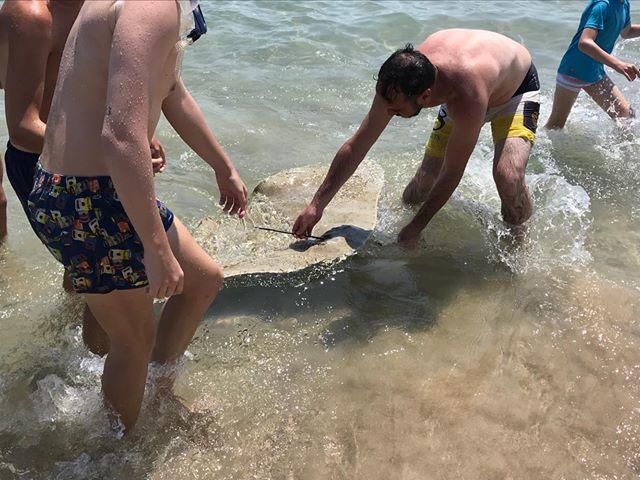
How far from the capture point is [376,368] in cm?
298

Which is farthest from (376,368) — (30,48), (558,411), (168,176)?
(168,176)

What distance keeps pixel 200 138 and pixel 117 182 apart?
88cm

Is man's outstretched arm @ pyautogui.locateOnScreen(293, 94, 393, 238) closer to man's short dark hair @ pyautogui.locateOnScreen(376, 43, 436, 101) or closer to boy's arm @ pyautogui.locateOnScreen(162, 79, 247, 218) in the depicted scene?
man's short dark hair @ pyautogui.locateOnScreen(376, 43, 436, 101)

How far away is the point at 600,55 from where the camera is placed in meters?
4.92

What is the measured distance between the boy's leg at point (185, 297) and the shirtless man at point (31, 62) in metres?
0.52

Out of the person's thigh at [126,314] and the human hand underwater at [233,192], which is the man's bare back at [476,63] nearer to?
the human hand underwater at [233,192]

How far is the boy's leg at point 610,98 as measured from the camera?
5.36 m

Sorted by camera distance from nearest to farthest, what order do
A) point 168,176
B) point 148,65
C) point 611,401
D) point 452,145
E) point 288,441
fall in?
point 148,65, point 288,441, point 611,401, point 452,145, point 168,176

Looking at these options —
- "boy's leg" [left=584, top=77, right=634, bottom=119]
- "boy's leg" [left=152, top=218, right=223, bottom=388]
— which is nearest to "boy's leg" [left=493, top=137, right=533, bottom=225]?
"boy's leg" [left=584, top=77, right=634, bottom=119]

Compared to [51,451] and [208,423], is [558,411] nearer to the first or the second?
[208,423]

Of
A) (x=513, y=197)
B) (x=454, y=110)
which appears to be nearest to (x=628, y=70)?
(x=513, y=197)

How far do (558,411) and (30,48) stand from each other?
2.72 metres

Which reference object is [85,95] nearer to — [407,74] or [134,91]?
[134,91]

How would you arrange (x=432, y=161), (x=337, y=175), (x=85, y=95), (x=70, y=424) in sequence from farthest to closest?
(x=432, y=161) < (x=337, y=175) < (x=70, y=424) < (x=85, y=95)
